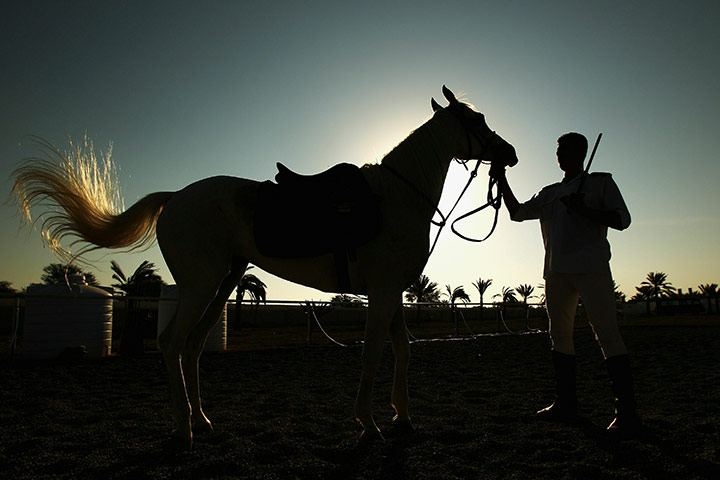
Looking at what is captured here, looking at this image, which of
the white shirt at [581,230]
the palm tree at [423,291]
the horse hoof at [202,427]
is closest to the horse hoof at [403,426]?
the horse hoof at [202,427]

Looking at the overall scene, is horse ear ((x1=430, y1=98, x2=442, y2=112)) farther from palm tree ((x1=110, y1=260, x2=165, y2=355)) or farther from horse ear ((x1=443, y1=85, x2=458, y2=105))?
palm tree ((x1=110, y1=260, x2=165, y2=355))

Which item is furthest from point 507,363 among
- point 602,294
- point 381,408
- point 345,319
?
point 345,319

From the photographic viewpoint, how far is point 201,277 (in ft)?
9.22

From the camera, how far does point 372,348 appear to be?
2.71m

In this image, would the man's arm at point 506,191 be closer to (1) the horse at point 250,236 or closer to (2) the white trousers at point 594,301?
(1) the horse at point 250,236

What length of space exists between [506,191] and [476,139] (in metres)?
0.53

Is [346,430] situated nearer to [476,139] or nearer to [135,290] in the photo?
[476,139]

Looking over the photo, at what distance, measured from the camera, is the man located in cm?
289

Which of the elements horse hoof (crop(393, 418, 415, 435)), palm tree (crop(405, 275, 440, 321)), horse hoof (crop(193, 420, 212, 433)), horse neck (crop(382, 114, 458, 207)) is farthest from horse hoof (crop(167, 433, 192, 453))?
palm tree (crop(405, 275, 440, 321))

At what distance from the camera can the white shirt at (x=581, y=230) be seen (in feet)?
9.67

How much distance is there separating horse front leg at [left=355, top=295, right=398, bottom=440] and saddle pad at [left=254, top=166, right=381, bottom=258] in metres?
0.43

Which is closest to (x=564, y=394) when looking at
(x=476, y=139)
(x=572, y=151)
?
(x=572, y=151)

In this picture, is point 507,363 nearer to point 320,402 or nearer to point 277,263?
point 320,402

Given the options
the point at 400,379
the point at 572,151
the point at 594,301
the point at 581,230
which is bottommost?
the point at 400,379
